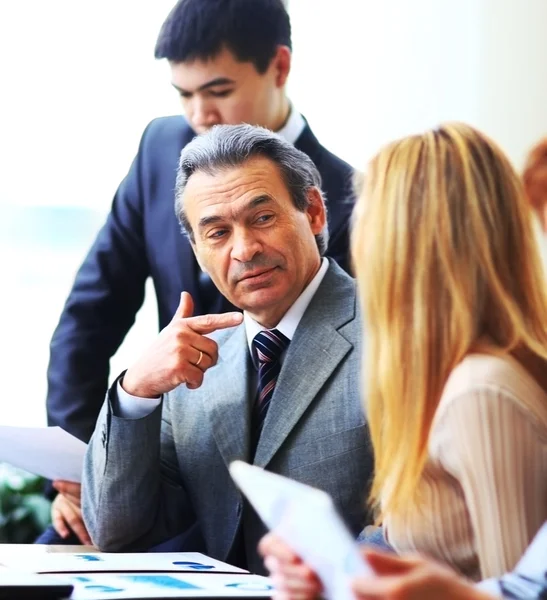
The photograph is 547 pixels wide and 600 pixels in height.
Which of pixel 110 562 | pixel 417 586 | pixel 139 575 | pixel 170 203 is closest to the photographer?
pixel 417 586

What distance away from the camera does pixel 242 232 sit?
1.95 metres

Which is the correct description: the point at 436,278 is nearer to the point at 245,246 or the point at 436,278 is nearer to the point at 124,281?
the point at 245,246

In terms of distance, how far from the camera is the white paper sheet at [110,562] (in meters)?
1.66

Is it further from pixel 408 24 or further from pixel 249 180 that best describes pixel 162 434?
pixel 408 24

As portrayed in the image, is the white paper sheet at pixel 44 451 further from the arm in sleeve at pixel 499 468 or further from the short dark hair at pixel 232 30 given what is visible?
the arm in sleeve at pixel 499 468

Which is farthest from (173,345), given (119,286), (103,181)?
(103,181)

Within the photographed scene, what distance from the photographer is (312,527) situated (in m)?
1.04

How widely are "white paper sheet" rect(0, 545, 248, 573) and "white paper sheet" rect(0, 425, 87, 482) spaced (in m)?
0.29

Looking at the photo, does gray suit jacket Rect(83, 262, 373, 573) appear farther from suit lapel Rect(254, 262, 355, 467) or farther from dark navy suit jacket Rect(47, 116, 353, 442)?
dark navy suit jacket Rect(47, 116, 353, 442)

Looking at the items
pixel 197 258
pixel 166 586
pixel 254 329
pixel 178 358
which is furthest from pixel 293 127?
pixel 166 586

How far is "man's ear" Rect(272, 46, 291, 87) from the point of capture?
7.04 ft

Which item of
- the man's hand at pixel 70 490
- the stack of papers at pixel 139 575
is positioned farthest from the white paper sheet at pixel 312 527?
the man's hand at pixel 70 490

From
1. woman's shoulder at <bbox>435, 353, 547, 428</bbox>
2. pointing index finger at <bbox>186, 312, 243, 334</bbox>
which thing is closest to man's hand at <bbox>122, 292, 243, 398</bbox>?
pointing index finger at <bbox>186, 312, 243, 334</bbox>

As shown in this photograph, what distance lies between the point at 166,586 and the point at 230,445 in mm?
515
